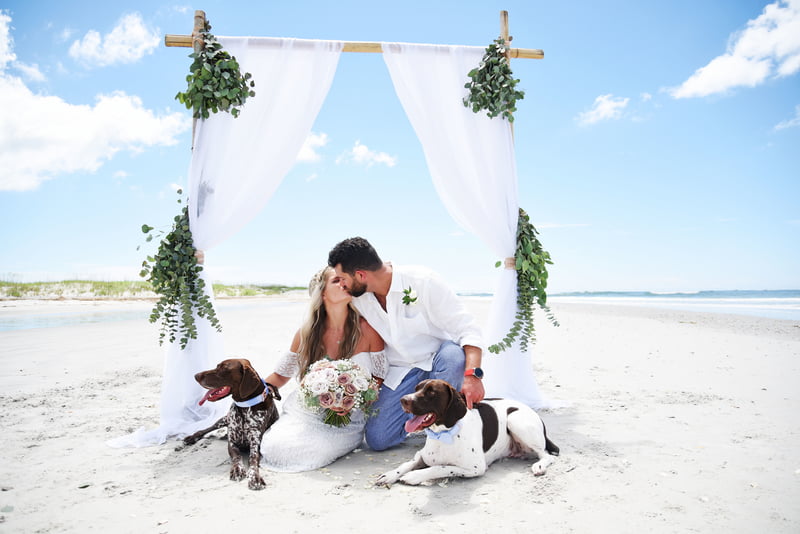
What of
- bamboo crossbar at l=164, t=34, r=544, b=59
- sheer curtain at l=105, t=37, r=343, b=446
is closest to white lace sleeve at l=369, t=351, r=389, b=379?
sheer curtain at l=105, t=37, r=343, b=446

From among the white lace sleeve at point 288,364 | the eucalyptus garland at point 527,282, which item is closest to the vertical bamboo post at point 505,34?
the eucalyptus garland at point 527,282

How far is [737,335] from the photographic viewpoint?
9859 mm

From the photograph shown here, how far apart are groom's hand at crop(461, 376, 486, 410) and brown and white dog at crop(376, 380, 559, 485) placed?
0.05 meters

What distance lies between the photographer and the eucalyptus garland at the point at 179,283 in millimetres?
4332

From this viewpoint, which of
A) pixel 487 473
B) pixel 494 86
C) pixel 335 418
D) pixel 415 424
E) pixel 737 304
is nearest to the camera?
pixel 415 424

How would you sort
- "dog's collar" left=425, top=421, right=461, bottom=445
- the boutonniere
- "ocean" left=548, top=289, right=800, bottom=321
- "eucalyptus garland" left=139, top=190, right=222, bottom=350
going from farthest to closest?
"ocean" left=548, top=289, right=800, bottom=321 → "eucalyptus garland" left=139, top=190, right=222, bottom=350 → the boutonniere → "dog's collar" left=425, top=421, right=461, bottom=445

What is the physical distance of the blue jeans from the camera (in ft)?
12.1

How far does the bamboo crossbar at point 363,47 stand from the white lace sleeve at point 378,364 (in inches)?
120

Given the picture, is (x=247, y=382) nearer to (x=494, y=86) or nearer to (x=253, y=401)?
(x=253, y=401)

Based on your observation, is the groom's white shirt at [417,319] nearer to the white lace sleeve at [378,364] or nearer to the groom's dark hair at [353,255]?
the white lace sleeve at [378,364]

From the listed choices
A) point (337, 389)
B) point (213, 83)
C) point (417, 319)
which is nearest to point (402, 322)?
point (417, 319)

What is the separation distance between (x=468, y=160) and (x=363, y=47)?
1.55 m

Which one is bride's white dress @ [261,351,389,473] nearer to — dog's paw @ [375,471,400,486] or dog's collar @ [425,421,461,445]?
dog's paw @ [375,471,400,486]

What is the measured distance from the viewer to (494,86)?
487cm
